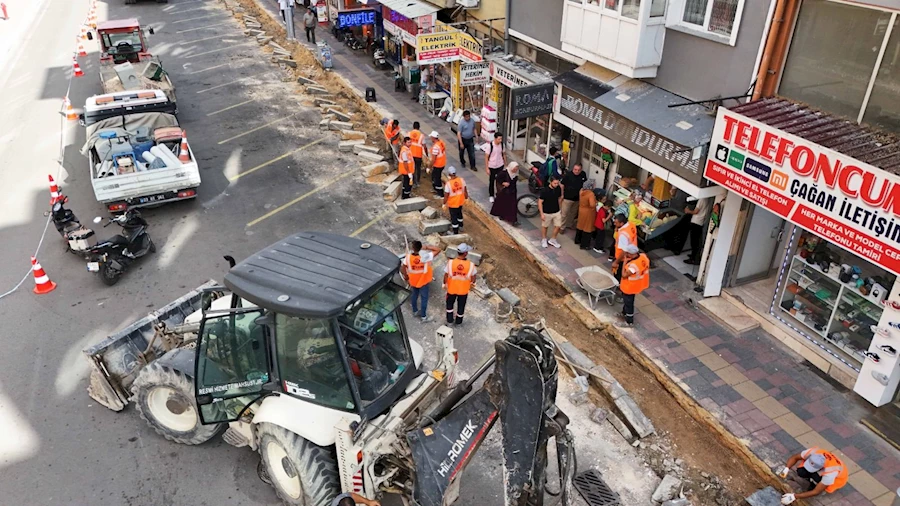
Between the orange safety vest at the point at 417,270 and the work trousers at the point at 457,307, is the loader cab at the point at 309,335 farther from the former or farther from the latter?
the work trousers at the point at 457,307

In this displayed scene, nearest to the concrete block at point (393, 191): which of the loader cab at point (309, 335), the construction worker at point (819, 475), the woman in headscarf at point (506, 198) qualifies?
the woman in headscarf at point (506, 198)

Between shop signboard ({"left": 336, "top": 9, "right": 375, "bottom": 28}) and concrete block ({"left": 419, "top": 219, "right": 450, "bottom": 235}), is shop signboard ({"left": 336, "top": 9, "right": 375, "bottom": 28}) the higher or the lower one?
the higher one

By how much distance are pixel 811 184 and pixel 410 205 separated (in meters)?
8.10

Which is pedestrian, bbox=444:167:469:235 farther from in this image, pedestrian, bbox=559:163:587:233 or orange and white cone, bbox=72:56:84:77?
orange and white cone, bbox=72:56:84:77

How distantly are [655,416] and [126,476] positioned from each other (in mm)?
6919

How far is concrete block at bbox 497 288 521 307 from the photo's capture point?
10.9 meters

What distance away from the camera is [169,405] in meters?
8.07

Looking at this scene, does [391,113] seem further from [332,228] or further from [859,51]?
[859,51]

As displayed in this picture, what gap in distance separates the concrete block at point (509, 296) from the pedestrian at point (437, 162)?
456cm

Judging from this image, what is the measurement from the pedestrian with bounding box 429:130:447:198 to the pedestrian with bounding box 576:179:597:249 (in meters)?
3.61

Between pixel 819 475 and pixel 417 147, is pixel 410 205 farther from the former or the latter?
pixel 819 475

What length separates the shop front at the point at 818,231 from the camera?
7684 millimetres

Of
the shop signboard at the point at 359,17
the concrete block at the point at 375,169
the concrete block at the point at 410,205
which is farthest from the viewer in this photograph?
the shop signboard at the point at 359,17

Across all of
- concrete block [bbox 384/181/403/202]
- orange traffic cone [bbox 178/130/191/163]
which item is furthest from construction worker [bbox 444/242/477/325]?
orange traffic cone [bbox 178/130/191/163]
